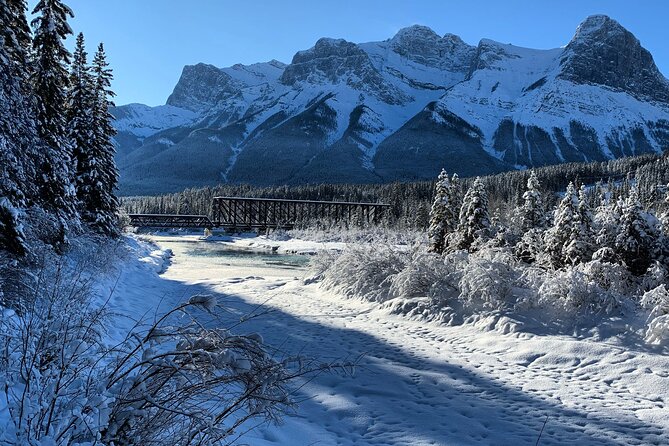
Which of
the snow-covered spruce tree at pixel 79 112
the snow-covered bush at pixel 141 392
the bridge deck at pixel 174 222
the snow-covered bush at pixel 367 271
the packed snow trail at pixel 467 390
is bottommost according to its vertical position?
the bridge deck at pixel 174 222

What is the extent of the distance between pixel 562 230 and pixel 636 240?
3.35 m

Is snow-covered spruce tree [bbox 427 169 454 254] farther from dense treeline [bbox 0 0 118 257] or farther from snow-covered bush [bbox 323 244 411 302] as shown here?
dense treeline [bbox 0 0 118 257]

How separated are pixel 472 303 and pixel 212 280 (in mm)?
13099

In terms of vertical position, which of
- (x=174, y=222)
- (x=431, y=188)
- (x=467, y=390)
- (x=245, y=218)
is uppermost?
(x=431, y=188)

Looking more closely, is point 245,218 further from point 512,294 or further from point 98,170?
point 512,294

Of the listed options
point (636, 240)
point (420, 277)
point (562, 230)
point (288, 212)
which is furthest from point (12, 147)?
point (288, 212)

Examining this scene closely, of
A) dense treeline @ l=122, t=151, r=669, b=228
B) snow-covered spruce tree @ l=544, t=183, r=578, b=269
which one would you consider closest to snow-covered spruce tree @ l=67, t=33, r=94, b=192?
snow-covered spruce tree @ l=544, t=183, r=578, b=269

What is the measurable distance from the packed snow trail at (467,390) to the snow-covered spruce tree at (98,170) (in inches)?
630

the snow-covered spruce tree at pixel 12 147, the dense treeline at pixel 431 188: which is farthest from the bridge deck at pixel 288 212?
the snow-covered spruce tree at pixel 12 147

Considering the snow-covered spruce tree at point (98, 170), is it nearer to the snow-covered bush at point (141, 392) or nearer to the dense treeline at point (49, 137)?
the dense treeline at point (49, 137)

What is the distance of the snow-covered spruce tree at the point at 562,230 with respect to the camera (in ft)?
49.7

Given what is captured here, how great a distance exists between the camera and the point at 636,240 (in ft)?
39.6

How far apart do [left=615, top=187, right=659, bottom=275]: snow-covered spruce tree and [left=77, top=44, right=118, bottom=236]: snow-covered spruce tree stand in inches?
863

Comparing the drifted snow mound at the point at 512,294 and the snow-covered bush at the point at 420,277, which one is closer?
the drifted snow mound at the point at 512,294
